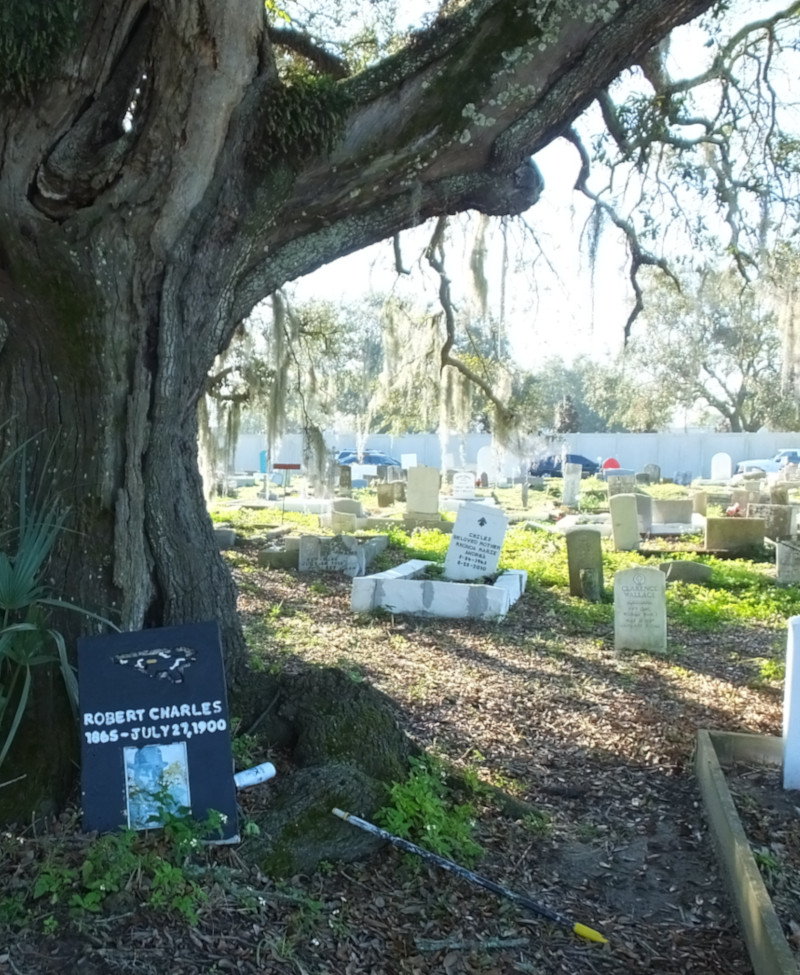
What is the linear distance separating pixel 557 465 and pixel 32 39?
42781mm

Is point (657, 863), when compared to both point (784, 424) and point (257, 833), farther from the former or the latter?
point (784, 424)

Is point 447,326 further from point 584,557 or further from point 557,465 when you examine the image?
point 557,465

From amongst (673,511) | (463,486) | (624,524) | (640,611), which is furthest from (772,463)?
(640,611)

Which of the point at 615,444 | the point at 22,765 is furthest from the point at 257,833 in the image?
the point at 615,444

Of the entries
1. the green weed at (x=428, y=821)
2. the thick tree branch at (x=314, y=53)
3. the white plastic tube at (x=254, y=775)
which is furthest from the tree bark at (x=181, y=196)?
the thick tree branch at (x=314, y=53)

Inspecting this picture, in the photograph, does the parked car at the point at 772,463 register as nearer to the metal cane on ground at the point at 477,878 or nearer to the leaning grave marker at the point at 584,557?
the leaning grave marker at the point at 584,557

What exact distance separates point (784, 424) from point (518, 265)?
49.0 m

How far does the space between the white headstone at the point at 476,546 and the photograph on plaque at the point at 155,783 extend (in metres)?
7.41

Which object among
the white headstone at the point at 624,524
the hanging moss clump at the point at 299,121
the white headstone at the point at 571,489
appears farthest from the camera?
the white headstone at the point at 571,489

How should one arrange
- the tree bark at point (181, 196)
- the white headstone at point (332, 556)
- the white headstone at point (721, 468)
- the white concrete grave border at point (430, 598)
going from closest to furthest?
the tree bark at point (181, 196) < the white concrete grave border at point (430, 598) < the white headstone at point (332, 556) < the white headstone at point (721, 468)

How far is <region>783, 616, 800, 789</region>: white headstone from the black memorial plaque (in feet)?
9.14

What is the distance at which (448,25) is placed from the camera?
4.51 metres

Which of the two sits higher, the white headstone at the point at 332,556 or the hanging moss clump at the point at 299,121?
the hanging moss clump at the point at 299,121

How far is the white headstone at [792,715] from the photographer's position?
448 centimetres
